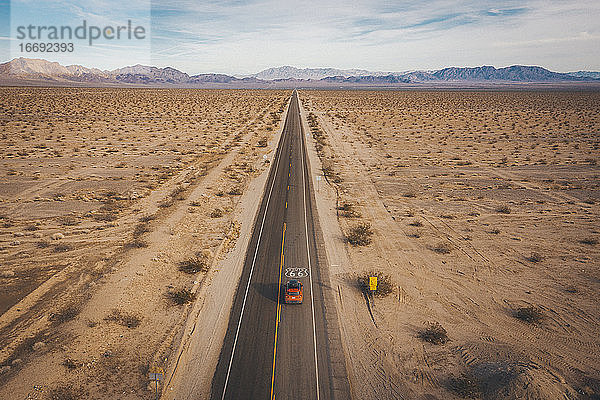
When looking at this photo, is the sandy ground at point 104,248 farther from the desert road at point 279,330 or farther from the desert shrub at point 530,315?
the desert shrub at point 530,315

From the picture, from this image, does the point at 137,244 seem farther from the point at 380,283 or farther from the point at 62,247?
the point at 380,283

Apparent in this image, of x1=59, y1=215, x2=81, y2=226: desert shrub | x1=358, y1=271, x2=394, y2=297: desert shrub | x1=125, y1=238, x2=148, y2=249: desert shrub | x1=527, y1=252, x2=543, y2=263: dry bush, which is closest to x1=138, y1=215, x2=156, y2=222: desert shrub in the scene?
x1=125, y1=238, x2=148, y2=249: desert shrub

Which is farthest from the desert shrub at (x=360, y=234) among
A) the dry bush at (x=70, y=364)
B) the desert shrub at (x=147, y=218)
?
the dry bush at (x=70, y=364)

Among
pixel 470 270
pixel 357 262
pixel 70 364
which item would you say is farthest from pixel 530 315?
pixel 70 364

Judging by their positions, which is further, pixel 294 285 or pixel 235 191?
pixel 235 191

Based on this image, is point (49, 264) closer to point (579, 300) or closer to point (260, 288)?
point (260, 288)

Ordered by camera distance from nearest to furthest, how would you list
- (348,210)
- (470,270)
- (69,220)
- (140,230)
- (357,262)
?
(470,270), (357,262), (140,230), (69,220), (348,210)

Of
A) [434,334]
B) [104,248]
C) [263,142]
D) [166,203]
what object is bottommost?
[434,334]
